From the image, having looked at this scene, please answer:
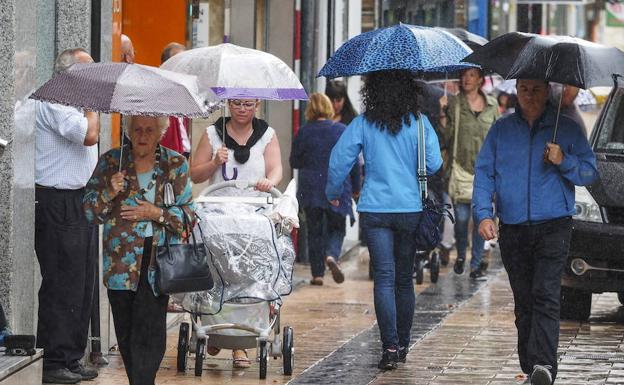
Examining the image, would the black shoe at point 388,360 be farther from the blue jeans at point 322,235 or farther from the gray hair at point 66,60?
the blue jeans at point 322,235

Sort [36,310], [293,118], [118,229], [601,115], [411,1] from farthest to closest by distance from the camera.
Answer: [411,1] < [293,118] < [601,115] < [36,310] < [118,229]

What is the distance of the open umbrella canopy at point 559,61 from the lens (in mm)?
9008

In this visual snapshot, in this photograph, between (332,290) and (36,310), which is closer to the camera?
(36,310)

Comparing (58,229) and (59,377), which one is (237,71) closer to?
(58,229)

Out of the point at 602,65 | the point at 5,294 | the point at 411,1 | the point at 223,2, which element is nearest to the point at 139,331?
the point at 5,294

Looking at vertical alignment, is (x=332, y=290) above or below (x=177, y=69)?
below

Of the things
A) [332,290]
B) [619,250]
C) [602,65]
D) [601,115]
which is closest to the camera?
[602,65]

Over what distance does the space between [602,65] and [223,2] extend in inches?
270

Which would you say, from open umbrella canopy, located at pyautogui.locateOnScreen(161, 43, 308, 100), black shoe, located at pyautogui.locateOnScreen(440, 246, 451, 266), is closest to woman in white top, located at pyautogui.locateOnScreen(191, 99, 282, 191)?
open umbrella canopy, located at pyautogui.locateOnScreen(161, 43, 308, 100)

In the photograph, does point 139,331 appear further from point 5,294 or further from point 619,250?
point 619,250

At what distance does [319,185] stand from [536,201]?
6226 mm

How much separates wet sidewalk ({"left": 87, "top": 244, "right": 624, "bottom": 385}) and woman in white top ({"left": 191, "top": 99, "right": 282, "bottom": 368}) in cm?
59

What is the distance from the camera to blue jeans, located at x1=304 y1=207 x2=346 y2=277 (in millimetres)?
15320

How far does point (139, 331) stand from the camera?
323 inches
